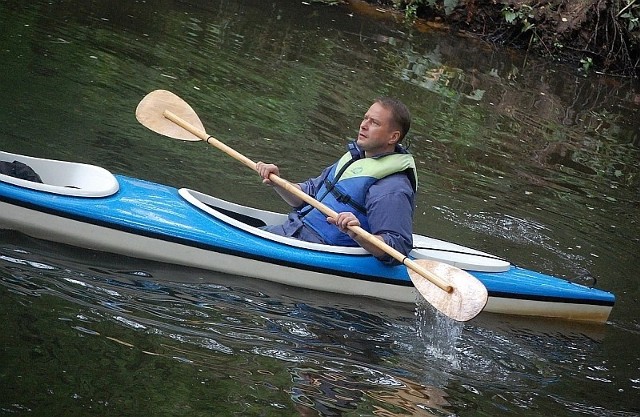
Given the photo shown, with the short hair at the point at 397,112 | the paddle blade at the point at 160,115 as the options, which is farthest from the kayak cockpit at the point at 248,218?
the short hair at the point at 397,112

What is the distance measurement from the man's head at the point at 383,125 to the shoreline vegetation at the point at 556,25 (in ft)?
29.9

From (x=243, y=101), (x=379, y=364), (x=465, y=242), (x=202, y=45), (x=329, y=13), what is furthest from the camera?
(x=329, y=13)

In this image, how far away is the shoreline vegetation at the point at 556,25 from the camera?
13438 mm

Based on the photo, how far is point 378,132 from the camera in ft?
15.0

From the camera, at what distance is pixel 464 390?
4012 mm

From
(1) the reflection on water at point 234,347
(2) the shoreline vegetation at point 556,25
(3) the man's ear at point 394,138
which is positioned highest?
(2) the shoreline vegetation at point 556,25

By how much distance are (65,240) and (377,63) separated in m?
6.57

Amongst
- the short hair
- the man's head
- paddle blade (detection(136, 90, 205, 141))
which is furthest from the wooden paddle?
the short hair

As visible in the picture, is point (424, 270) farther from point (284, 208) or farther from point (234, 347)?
point (284, 208)

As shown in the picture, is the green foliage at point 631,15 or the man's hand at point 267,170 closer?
the man's hand at point 267,170

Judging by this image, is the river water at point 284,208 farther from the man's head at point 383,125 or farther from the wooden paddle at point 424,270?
the man's head at point 383,125

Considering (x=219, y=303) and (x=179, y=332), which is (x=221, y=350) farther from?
(x=219, y=303)

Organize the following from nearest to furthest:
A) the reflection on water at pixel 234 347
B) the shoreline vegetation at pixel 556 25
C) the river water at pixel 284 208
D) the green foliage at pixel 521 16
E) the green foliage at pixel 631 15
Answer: the reflection on water at pixel 234 347 → the river water at pixel 284 208 → the green foliage at pixel 631 15 → the shoreline vegetation at pixel 556 25 → the green foliage at pixel 521 16

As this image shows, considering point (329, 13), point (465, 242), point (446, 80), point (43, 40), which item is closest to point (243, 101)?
point (43, 40)
